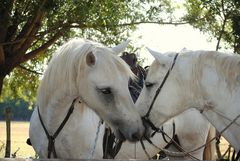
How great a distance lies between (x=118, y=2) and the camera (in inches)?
522

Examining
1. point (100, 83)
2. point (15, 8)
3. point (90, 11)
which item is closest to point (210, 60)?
point (100, 83)

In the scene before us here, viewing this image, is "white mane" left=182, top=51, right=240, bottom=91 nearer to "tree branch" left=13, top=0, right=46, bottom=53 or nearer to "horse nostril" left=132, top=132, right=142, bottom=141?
"horse nostril" left=132, top=132, right=142, bottom=141

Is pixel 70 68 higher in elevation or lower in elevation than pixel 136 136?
higher

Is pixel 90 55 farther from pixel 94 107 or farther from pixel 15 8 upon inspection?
pixel 15 8

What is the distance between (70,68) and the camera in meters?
4.93

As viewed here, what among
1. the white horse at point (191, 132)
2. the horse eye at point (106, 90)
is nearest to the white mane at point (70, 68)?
the horse eye at point (106, 90)

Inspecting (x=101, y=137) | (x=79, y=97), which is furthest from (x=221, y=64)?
(x=101, y=137)

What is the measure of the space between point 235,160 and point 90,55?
1708mm

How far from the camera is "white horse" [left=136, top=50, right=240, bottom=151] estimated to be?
16.0 ft

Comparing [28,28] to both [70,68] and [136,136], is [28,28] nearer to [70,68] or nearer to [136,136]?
[70,68]

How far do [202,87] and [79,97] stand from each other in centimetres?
121

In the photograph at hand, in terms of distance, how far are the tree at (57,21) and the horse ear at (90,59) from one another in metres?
6.08

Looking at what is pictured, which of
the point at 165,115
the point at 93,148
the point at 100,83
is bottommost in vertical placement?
the point at 93,148

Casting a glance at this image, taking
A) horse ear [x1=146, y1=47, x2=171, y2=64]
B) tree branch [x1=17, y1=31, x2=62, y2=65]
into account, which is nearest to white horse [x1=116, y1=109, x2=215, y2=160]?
horse ear [x1=146, y1=47, x2=171, y2=64]
